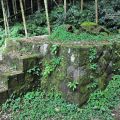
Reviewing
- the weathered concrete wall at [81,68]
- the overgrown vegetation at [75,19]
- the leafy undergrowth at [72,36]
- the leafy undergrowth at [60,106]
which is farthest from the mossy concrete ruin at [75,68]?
the overgrown vegetation at [75,19]

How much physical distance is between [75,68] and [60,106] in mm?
975

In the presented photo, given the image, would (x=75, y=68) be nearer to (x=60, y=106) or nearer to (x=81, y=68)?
(x=81, y=68)

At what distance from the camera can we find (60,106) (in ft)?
22.0

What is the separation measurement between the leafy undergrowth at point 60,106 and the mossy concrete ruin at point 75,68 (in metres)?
0.17

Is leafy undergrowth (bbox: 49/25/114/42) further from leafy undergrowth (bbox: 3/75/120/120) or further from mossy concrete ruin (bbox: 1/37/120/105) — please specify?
leafy undergrowth (bbox: 3/75/120/120)

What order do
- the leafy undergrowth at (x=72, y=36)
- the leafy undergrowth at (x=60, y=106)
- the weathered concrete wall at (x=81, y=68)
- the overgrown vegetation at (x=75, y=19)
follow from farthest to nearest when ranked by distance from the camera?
the overgrown vegetation at (x=75, y=19), the leafy undergrowth at (x=72, y=36), the weathered concrete wall at (x=81, y=68), the leafy undergrowth at (x=60, y=106)

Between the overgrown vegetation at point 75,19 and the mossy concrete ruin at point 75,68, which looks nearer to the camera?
the mossy concrete ruin at point 75,68

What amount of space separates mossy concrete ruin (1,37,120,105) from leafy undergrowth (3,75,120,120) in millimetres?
165

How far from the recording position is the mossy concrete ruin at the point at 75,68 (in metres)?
6.69

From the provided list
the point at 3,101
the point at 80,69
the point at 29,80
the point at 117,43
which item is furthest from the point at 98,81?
the point at 3,101

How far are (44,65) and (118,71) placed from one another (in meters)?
1.94

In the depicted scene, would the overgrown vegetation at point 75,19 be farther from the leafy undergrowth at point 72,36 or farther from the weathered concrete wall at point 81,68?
the weathered concrete wall at point 81,68

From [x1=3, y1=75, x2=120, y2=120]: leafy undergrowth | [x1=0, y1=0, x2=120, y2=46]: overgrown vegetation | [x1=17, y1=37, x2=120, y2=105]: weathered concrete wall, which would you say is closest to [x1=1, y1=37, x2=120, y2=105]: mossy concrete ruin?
[x1=17, y1=37, x2=120, y2=105]: weathered concrete wall

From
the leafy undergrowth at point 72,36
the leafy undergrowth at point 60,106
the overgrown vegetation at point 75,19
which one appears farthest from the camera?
the overgrown vegetation at point 75,19
